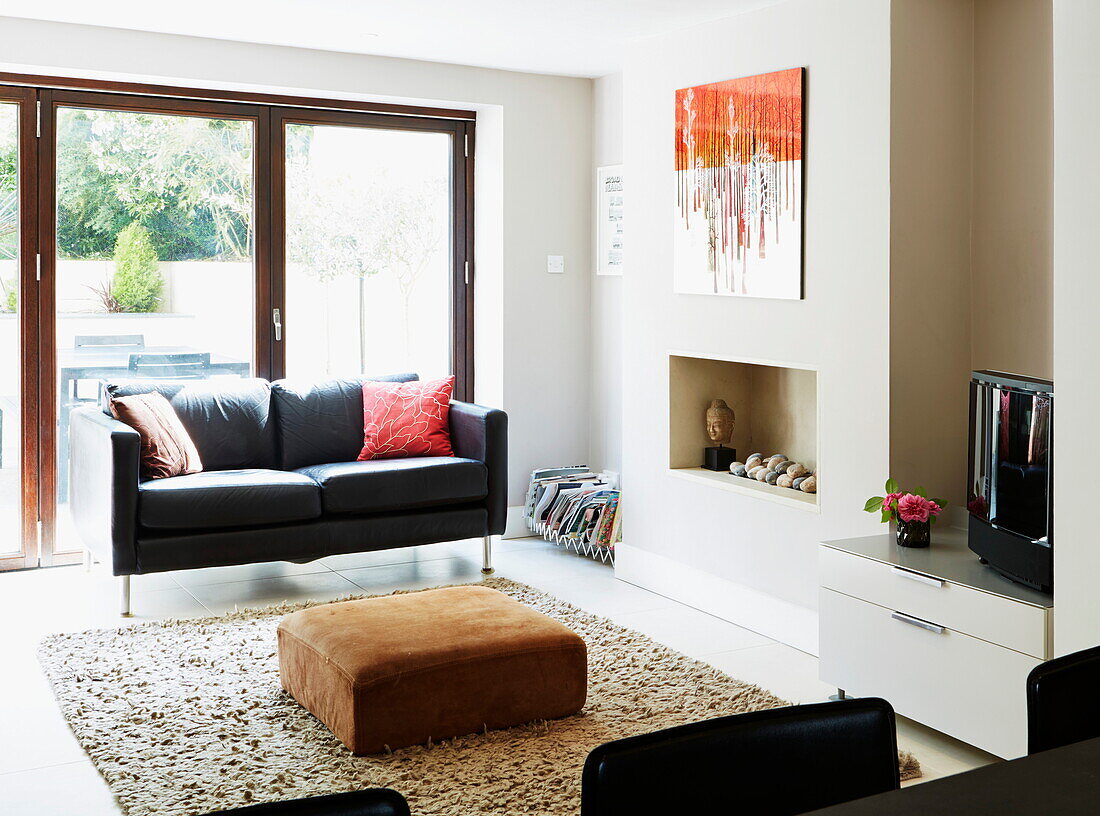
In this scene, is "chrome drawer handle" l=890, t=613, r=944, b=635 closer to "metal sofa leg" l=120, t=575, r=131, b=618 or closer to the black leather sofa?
the black leather sofa

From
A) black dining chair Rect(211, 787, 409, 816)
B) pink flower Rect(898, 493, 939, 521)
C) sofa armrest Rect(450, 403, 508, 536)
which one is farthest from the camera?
sofa armrest Rect(450, 403, 508, 536)

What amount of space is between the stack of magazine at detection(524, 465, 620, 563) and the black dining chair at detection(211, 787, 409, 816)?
4355mm

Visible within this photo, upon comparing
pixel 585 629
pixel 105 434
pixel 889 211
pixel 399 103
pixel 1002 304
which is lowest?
pixel 585 629

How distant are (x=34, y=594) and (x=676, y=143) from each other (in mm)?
3298

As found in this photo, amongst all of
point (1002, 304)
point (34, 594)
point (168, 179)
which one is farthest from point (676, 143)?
point (34, 594)

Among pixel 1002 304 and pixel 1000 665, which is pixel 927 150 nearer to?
pixel 1002 304

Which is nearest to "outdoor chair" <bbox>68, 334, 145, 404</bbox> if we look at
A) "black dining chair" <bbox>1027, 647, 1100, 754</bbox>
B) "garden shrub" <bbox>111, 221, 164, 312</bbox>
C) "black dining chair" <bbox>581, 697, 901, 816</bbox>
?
"garden shrub" <bbox>111, 221, 164, 312</bbox>

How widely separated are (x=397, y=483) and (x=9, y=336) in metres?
1.89

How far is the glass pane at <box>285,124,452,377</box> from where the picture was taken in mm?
5742

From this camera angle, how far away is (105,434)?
4.44 m

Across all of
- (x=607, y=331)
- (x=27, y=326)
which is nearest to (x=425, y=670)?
(x=27, y=326)

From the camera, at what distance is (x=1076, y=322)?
9.04 feet

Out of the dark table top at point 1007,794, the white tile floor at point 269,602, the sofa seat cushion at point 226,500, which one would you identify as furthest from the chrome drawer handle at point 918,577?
the sofa seat cushion at point 226,500

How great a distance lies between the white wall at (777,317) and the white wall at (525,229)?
0.98 m
